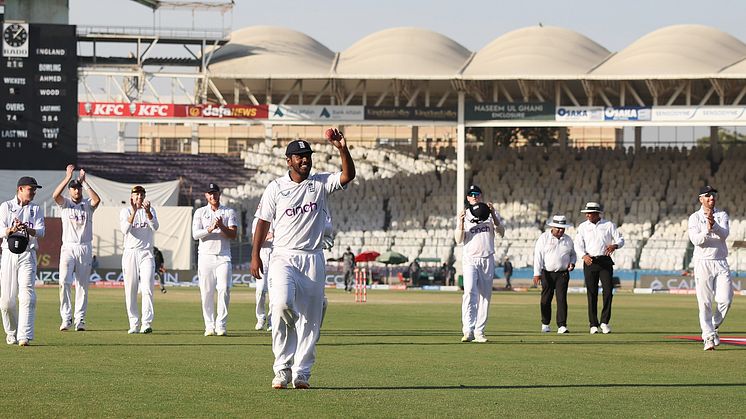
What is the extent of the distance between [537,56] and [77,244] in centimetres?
4477

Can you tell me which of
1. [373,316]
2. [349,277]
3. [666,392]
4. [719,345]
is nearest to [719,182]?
[349,277]

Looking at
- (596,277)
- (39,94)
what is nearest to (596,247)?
(596,277)

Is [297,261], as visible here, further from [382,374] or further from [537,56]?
[537,56]

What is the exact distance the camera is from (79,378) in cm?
1237

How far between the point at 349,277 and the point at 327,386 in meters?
38.2

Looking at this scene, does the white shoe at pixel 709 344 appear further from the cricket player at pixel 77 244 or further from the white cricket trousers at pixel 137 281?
the cricket player at pixel 77 244

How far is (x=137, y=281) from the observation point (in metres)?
20.3

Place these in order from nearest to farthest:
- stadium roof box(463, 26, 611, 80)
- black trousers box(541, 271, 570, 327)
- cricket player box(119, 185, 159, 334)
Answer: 1. cricket player box(119, 185, 159, 334)
2. black trousers box(541, 271, 570, 327)
3. stadium roof box(463, 26, 611, 80)

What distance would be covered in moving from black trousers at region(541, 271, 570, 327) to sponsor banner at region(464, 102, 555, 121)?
39.3 m

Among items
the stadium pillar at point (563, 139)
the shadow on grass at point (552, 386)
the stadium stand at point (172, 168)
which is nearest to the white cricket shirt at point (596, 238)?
the shadow on grass at point (552, 386)

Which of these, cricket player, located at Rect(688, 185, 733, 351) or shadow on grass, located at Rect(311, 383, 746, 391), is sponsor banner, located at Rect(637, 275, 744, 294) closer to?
cricket player, located at Rect(688, 185, 733, 351)

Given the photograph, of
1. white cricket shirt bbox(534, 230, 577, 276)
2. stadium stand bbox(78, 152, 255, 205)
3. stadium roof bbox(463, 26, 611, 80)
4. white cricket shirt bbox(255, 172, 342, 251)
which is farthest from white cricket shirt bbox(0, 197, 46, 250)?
stadium stand bbox(78, 152, 255, 205)

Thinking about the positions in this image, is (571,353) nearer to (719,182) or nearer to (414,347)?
Answer: (414,347)

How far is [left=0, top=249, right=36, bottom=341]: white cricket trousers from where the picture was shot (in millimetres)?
16766
